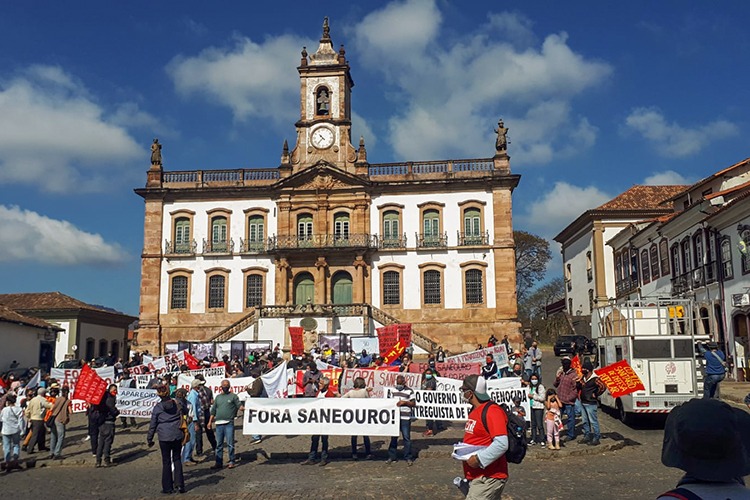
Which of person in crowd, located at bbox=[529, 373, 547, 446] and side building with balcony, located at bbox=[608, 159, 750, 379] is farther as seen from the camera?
side building with balcony, located at bbox=[608, 159, 750, 379]

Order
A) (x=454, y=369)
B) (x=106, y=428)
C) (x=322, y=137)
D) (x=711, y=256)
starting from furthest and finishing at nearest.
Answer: (x=322, y=137) → (x=711, y=256) → (x=454, y=369) → (x=106, y=428)

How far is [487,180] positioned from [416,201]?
4416 millimetres

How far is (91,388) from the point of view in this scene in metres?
13.9

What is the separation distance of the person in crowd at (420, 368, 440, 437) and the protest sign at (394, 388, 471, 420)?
0.78 metres

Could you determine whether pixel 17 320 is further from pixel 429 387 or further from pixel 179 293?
pixel 429 387

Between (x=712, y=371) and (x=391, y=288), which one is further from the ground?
(x=391, y=288)

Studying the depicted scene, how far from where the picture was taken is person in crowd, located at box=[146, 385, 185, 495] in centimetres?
1086

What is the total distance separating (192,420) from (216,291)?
97.9 ft

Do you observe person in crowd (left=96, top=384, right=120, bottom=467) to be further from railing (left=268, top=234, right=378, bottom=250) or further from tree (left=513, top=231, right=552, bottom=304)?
tree (left=513, top=231, right=552, bottom=304)

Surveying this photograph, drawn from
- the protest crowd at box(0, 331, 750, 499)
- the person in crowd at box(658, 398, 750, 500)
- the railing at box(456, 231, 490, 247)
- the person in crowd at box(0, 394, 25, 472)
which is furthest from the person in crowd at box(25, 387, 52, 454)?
the railing at box(456, 231, 490, 247)

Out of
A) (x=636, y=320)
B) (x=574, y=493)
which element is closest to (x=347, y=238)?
(x=636, y=320)

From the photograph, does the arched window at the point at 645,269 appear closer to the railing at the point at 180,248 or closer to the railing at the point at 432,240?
the railing at the point at 432,240

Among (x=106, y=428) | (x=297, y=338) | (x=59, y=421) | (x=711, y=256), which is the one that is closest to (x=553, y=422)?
(x=106, y=428)

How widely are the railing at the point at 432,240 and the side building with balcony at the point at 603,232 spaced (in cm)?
949
